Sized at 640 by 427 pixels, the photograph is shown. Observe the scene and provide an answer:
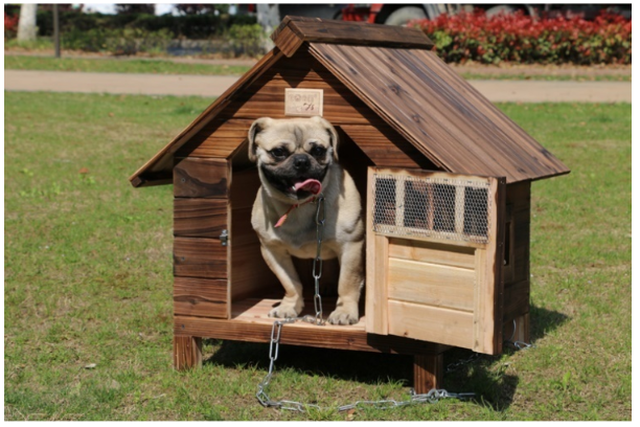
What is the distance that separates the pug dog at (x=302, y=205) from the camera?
4.52 m

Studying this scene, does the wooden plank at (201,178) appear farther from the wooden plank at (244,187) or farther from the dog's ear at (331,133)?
the dog's ear at (331,133)

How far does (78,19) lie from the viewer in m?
29.5

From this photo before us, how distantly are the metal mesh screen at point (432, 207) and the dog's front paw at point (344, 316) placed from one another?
0.66 metres

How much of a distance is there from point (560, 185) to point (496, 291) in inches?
248

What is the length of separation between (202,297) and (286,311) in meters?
0.47

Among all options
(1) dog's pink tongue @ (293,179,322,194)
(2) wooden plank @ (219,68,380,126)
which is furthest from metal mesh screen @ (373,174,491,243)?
(2) wooden plank @ (219,68,380,126)

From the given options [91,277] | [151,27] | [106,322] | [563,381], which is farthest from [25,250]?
[151,27]

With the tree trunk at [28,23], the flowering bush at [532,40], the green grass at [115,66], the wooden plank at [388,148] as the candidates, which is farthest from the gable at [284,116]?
the tree trunk at [28,23]

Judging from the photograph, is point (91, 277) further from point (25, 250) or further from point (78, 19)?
point (78, 19)

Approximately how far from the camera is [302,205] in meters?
4.77

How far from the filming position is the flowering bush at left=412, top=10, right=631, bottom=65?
2045 cm

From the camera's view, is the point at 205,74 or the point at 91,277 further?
the point at 205,74

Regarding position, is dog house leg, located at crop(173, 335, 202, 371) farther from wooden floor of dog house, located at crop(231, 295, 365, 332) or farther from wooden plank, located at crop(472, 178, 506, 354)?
wooden plank, located at crop(472, 178, 506, 354)

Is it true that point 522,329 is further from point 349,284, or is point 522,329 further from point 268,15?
point 268,15
